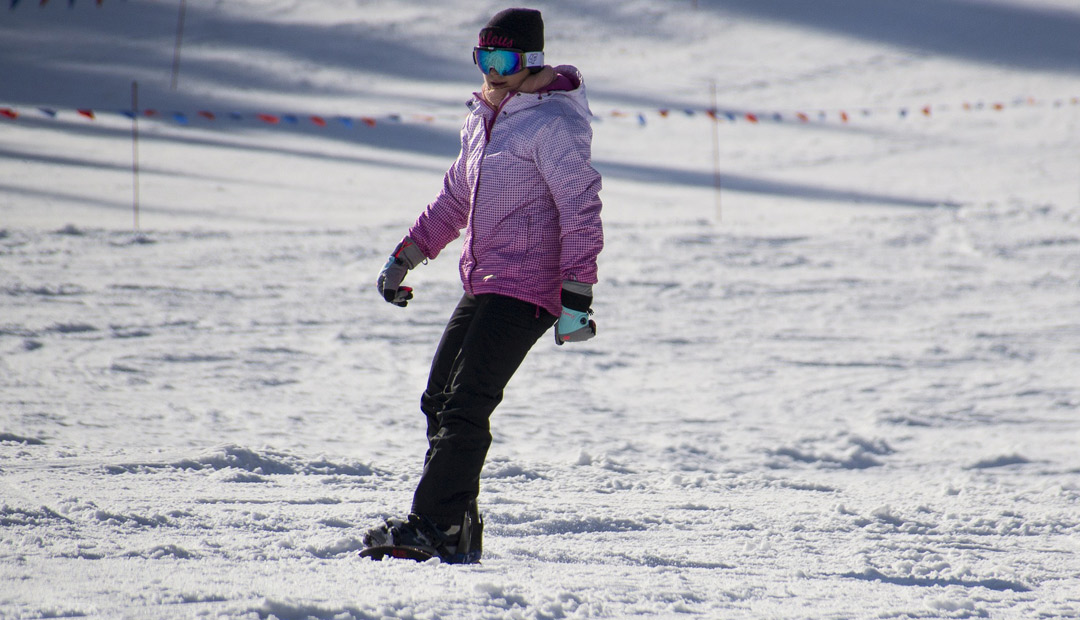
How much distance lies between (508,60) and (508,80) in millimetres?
53

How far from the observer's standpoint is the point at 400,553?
2723mm

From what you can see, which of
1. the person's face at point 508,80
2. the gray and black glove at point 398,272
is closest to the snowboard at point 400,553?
the gray and black glove at point 398,272

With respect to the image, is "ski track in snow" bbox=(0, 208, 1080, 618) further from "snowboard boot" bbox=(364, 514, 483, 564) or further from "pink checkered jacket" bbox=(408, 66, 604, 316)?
"pink checkered jacket" bbox=(408, 66, 604, 316)

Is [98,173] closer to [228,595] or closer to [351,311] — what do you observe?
[351,311]

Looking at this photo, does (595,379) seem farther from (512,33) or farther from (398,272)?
(512,33)

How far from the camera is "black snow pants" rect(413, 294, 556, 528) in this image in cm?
271

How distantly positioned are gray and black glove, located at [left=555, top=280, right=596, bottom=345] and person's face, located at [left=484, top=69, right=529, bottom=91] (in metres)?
0.56

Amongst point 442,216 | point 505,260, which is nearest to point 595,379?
point 442,216

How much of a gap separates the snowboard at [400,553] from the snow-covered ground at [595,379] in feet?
0.27

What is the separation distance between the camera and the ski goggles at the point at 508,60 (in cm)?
278

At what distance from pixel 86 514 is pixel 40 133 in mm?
13567

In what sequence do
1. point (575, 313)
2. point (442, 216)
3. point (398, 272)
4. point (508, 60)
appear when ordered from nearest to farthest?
point (575, 313) < point (508, 60) < point (398, 272) < point (442, 216)

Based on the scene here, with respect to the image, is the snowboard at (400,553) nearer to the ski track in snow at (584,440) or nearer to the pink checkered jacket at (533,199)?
the ski track in snow at (584,440)

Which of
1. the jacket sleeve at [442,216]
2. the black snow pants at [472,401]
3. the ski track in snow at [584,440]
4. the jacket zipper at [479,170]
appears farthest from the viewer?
the jacket sleeve at [442,216]
